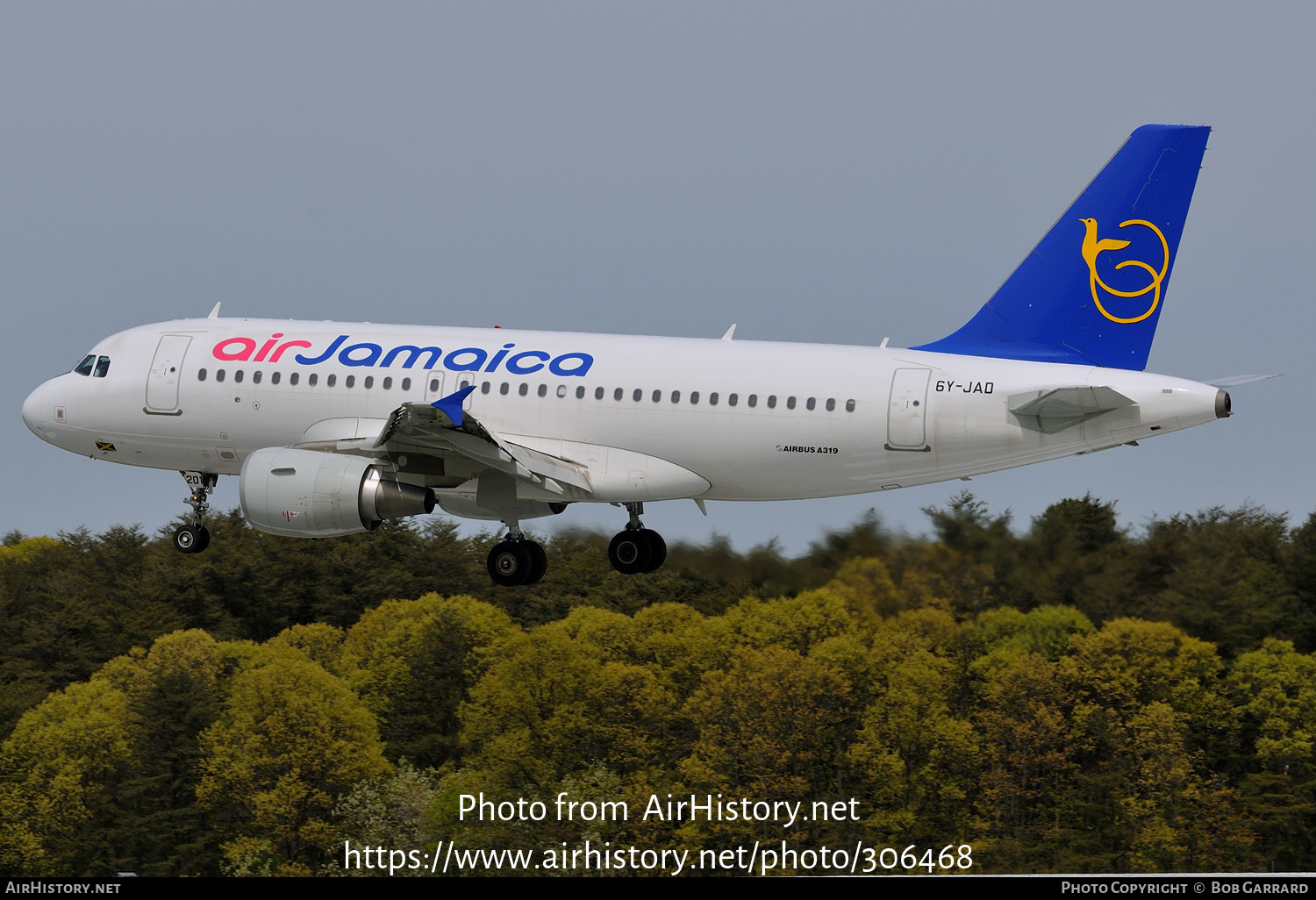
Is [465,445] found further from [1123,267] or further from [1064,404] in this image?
[1123,267]

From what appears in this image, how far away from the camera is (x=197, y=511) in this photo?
4319cm

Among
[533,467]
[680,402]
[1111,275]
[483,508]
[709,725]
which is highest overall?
[1111,275]

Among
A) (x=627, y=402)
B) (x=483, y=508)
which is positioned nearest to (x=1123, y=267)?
(x=627, y=402)

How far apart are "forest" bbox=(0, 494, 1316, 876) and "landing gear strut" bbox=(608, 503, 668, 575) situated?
26.0 meters

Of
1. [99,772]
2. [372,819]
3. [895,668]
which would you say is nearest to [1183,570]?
[895,668]

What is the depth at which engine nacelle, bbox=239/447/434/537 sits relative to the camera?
37.4 metres

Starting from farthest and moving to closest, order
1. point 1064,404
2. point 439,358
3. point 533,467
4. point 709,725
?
point 709,725 → point 439,358 → point 533,467 → point 1064,404

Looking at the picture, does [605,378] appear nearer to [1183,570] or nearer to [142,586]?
[1183,570]

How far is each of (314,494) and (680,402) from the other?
826 cm

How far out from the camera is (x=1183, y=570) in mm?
71625

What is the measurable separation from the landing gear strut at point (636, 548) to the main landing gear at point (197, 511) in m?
10.1

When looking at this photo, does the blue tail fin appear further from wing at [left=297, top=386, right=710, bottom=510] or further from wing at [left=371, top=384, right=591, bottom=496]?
wing at [left=371, top=384, right=591, bottom=496]

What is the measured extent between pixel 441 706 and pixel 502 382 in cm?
6663

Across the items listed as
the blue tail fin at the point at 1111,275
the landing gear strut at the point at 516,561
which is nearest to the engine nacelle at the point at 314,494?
the landing gear strut at the point at 516,561
